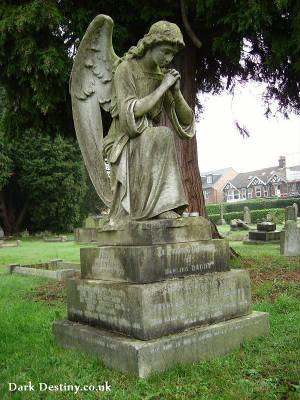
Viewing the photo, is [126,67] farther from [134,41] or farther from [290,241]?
[290,241]

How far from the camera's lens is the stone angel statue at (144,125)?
403 centimetres

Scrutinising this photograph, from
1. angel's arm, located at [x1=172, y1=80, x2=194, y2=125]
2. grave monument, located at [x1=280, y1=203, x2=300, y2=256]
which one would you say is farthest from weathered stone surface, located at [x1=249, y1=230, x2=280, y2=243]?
angel's arm, located at [x1=172, y1=80, x2=194, y2=125]

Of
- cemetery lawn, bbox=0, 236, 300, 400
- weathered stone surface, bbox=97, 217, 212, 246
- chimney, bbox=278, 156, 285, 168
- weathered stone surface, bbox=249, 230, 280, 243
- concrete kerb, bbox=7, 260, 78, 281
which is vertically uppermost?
chimney, bbox=278, 156, 285, 168

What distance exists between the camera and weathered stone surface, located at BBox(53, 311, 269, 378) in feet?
11.1

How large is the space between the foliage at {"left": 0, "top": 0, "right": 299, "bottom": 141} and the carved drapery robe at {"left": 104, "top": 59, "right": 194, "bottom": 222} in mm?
4084

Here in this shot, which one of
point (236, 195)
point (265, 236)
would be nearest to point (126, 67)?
point (265, 236)

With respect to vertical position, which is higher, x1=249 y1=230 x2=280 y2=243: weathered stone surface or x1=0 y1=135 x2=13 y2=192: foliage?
x1=0 y1=135 x2=13 y2=192: foliage

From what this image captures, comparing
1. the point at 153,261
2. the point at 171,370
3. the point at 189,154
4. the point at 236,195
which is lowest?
the point at 171,370

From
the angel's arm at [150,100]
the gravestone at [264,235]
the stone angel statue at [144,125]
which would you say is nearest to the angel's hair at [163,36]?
the stone angel statue at [144,125]

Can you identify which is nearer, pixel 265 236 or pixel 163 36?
pixel 163 36

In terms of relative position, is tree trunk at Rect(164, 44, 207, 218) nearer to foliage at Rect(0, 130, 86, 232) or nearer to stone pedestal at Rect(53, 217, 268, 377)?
stone pedestal at Rect(53, 217, 268, 377)

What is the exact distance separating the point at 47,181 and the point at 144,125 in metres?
25.9

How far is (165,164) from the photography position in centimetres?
410

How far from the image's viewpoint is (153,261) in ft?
12.2
